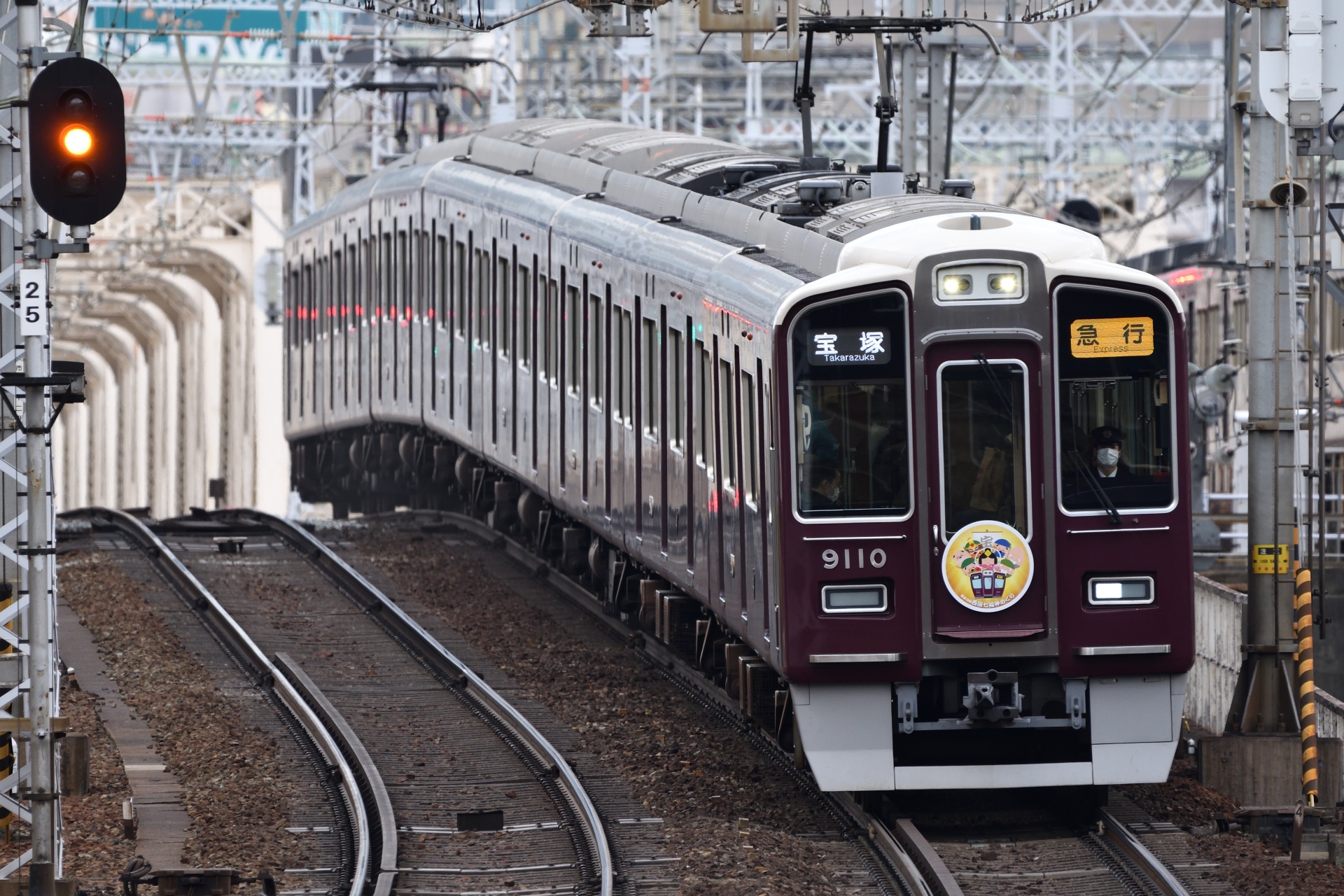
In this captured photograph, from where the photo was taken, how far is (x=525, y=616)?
710 inches

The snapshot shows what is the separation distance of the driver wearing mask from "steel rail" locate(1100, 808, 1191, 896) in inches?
62.7

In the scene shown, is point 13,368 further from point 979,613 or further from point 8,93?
point 979,613

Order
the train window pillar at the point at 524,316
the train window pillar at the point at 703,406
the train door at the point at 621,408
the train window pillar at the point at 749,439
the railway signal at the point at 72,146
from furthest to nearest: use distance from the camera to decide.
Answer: the train window pillar at the point at 524,316 → the train door at the point at 621,408 → the train window pillar at the point at 703,406 → the train window pillar at the point at 749,439 → the railway signal at the point at 72,146

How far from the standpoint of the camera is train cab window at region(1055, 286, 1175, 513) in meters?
11.3

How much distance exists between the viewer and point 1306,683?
42.4 ft

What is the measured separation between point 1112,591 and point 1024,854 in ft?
4.05

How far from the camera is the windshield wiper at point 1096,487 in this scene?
37.1 feet

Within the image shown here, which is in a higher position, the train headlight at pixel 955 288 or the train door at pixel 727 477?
the train headlight at pixel 955 288

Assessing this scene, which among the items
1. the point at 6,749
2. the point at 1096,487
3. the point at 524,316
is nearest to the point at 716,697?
the point at 1096,487

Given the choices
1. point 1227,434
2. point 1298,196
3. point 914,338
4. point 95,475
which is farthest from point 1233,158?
point 95,475

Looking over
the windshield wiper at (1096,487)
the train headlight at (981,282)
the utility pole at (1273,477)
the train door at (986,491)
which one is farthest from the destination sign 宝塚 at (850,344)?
the utility pole at (1273,477)

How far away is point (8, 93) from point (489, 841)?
392 cm

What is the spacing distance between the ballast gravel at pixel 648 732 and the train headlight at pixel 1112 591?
5.21ft

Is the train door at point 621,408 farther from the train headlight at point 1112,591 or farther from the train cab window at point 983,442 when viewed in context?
the train headlight at point 1112,591
